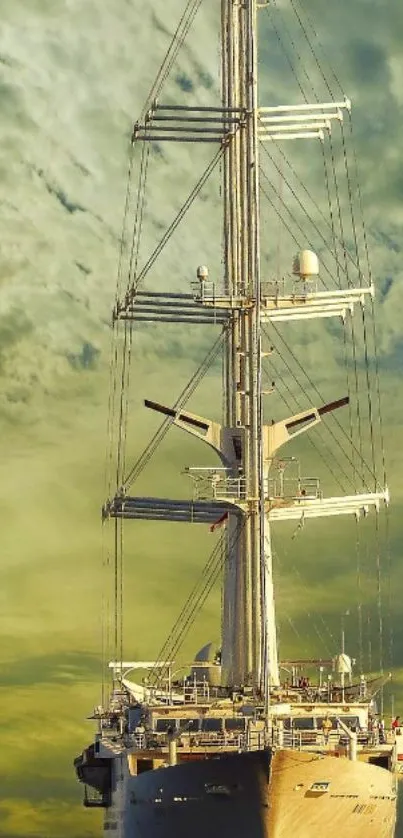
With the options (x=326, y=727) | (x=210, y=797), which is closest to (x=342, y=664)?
(x=326, y=727)

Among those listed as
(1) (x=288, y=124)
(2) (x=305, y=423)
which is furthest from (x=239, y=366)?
(1) (x=288, y=124)

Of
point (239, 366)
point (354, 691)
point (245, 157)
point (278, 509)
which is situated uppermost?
point (245, 157)

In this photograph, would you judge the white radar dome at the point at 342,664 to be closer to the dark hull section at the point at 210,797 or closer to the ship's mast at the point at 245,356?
the ship's mast at the point at 245,356

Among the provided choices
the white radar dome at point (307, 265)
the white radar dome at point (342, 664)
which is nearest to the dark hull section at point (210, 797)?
the white radar dome at point (342, 664)

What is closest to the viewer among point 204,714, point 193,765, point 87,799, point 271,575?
point 193,765

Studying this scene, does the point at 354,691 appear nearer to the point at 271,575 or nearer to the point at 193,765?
the point at 271,575

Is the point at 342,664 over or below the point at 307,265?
below

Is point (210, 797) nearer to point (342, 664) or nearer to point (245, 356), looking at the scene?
point (342, 664)
